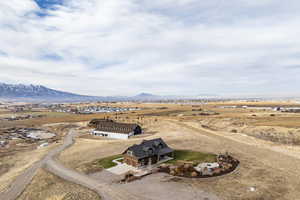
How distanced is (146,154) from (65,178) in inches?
679

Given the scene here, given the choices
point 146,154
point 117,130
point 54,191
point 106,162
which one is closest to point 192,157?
point 146,154

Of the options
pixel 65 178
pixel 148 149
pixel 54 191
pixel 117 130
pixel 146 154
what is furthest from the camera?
pixel 117 130

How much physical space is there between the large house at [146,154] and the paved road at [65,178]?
9.85 metres

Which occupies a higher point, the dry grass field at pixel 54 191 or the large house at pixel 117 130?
the large house at pixel 117 130

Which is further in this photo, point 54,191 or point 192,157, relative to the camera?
point 192,157

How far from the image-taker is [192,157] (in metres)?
48.0

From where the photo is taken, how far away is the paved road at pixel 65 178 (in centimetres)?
3076

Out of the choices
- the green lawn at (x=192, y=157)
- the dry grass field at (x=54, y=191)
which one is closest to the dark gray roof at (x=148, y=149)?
the green lawn at (x=192, y=157)

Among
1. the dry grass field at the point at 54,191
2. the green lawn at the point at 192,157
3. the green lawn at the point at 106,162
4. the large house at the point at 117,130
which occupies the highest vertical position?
the large house at the point at 117,130

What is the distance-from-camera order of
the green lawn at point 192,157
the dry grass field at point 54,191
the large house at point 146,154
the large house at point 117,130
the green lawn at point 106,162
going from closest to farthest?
the dry grass field at point 54,191
the large house at point 146,154
the green lawn at point 106,162
the green lawn at point 192,157
the large house at point 117,130

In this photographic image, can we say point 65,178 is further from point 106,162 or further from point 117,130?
point 117,130

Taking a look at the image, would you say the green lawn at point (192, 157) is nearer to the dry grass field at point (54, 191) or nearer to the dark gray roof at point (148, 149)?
the dark gray roof at point (148, 149)

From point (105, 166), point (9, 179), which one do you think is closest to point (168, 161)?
point (105, 166)

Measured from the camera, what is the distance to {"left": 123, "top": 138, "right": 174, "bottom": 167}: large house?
42.8m
